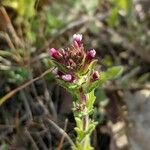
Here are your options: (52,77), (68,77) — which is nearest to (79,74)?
(68,77)

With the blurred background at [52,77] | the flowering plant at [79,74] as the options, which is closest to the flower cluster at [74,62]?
the flowering plant at [79,74]

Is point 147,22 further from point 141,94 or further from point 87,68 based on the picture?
point 87,68

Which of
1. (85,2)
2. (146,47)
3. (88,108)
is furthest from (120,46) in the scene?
(88,108)

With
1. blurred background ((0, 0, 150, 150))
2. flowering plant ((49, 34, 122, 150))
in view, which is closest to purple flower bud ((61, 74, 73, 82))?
flowering plant ((49, 34, 122, 150))

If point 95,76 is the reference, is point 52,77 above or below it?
above

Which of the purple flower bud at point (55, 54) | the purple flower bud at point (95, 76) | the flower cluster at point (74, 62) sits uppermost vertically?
the purple flower bud at point (55, 54)

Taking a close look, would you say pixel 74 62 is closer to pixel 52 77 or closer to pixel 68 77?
pixel 68 77

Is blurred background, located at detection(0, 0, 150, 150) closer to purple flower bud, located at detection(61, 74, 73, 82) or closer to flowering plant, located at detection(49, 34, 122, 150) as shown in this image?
flowering plant, located at detection(49, 34, 122, 150)

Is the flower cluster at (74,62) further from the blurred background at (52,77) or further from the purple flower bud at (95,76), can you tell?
the blurred background at (52,77)
